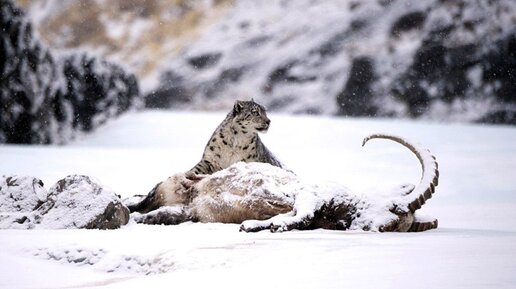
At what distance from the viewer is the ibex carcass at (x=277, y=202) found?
5.02 m

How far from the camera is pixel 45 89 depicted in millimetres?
15961

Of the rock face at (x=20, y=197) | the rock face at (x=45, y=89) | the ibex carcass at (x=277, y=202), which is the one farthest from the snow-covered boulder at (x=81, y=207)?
the rock face at (x=45, y=89)

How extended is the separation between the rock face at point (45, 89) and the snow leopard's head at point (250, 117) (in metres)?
8.34

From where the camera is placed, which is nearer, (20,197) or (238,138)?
(20,197)

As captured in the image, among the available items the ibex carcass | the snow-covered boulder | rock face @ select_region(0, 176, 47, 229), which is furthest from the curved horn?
rock face @ select_region(0, 176, 47, 229)

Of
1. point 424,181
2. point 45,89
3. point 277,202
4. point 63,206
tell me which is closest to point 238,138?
point 277,202

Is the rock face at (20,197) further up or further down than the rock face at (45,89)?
further down

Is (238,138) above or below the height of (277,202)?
above

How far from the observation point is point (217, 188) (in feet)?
18.0

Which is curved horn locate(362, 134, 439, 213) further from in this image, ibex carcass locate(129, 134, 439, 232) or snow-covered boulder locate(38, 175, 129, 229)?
snow-covered boulder locate(38, 175, 129, 229)

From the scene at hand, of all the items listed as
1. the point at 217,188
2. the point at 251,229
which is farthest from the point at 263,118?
the point at 251,229

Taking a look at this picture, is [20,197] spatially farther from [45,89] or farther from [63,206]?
[45,89]

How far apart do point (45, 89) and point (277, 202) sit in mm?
11585

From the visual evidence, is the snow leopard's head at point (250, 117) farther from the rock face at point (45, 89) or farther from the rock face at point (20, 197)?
the rock face at point (45, 89)
